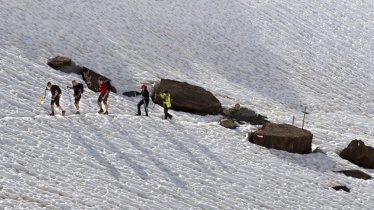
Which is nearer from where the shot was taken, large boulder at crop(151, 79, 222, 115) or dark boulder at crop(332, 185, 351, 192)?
dark boulder at crop(332, 185, 351, 192)

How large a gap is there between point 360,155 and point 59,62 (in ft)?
51.4

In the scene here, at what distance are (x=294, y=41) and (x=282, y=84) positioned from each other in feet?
23.8

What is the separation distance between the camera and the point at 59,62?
80.8 feet

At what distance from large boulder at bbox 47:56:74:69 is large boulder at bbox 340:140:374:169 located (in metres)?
14.8

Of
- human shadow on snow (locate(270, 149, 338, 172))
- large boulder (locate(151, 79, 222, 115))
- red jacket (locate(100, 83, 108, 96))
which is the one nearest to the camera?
human shadow on snow (locate(270, 149, 338, 172))

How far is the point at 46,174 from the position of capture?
1472cm

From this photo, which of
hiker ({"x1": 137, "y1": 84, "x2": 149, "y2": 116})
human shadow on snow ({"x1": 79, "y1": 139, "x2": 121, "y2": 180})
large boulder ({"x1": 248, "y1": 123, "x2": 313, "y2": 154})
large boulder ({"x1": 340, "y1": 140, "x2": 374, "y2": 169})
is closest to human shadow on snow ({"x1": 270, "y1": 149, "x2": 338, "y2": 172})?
large boulder ({"x1": 248, "y1": 123, "x2": 313, "y2": 154})

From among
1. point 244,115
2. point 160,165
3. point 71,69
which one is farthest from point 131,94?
point 160,165

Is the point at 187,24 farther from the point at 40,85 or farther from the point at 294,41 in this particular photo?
the point at 40,85

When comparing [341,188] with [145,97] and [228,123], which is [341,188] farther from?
[145,97]

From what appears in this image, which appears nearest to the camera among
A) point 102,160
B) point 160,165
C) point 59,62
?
point 102,160

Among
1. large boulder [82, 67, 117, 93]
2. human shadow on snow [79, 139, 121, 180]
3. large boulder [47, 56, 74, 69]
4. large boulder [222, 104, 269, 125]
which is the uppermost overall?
large boulder [47, 56, 74, 69]

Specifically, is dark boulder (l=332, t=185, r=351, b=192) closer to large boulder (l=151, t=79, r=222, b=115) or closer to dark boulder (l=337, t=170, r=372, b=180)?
dark boulder (l=337, t=170, r=372, b=180)

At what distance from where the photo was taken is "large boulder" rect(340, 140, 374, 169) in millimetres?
20281
